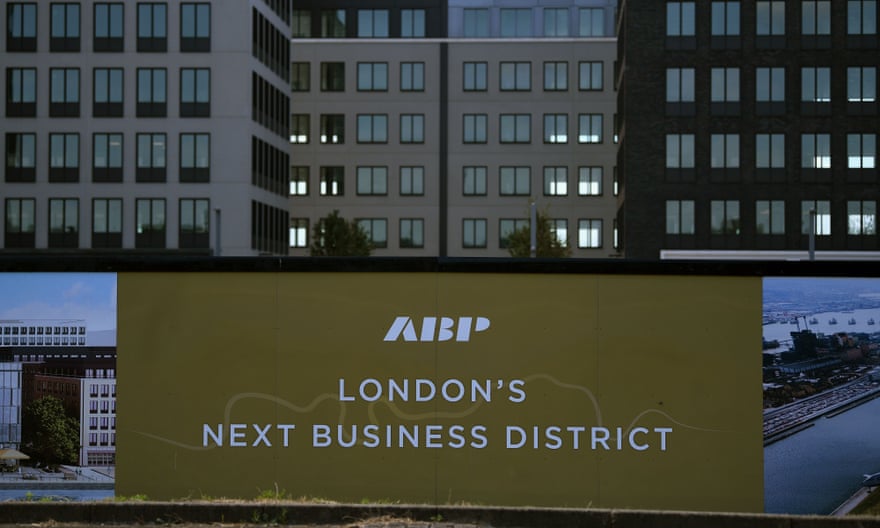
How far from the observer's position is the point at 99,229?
7500 cm

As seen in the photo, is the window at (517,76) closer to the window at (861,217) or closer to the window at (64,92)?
the window at (861,217)

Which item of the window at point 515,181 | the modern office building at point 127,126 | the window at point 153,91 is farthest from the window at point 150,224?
the window at point 515,181

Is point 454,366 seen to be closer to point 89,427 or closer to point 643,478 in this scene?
point 643,478

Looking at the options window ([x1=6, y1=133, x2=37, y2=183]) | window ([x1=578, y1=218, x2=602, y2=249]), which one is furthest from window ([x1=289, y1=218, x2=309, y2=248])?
window ([x1=6, y1=133, x2=37, y2=183])

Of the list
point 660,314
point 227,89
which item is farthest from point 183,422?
point 227,89

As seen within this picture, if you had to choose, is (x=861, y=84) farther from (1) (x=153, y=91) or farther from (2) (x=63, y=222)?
(2) (x=63, y=222)

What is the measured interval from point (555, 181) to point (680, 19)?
22.5m

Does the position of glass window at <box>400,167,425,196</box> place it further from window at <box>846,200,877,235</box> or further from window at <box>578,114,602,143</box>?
window at <box>846,200,877,235</box>

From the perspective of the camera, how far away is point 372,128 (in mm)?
96750

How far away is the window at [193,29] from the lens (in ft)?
242

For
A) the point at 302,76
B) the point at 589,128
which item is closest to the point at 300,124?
the point at 302,76

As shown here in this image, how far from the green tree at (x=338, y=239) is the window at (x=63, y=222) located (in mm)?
17140

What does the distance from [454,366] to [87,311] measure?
10.1 feet

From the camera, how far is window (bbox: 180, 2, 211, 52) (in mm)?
73688
